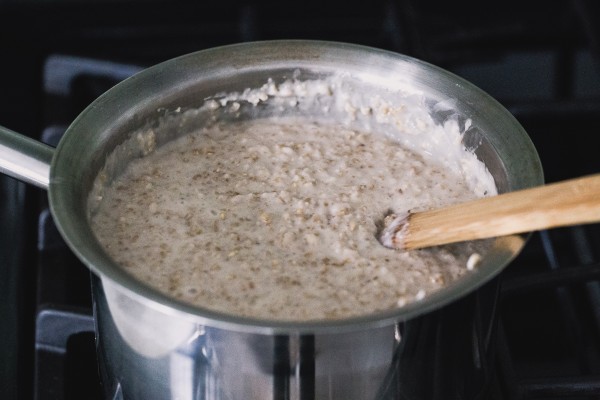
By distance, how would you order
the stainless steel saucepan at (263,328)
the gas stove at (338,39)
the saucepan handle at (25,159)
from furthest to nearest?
the gas stove at (338,39)
the saucepan handle at (25,159)
the stainless steel saucepan at (263,328)

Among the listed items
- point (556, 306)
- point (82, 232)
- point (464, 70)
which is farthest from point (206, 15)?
point (82, 232)

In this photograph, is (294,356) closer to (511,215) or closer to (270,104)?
(511,215)

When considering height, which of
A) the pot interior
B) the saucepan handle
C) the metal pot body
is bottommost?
the metal pot body

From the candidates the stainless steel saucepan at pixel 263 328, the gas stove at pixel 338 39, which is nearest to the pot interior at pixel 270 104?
the stainless steel saucepan at pixel 263 328

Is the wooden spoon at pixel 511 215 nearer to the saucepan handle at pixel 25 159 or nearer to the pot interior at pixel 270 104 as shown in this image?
the pot interior at pixel 270 104

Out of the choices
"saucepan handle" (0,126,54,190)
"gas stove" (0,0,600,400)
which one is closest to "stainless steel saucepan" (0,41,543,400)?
"saucepan handle" (0,126,54,190)

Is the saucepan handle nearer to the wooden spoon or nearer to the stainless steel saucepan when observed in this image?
the stainless steel saucepan

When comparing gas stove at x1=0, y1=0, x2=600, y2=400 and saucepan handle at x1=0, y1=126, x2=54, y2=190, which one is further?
gas stove at x1=0, y1=0, x2=600, y2=400
